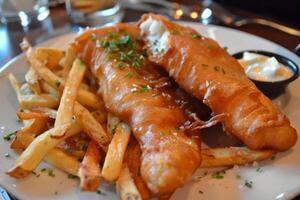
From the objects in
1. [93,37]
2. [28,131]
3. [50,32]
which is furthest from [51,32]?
[28,131]

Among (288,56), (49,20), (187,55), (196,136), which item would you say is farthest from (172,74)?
(49,20)

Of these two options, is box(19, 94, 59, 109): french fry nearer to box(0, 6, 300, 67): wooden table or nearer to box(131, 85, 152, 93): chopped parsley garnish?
box(131, 85, 152, 93): chopped parsley garnish

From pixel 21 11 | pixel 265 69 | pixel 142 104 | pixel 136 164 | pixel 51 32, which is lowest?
pixel 51 32

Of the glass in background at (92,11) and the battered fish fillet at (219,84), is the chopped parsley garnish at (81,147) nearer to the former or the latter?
the battered fish fillet at (219,84)

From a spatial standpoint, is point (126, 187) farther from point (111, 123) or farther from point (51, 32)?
point (51, 32)

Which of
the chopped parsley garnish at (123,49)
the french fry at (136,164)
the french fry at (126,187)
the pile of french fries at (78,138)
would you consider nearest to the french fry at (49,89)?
the pile of french fries at (78,138)

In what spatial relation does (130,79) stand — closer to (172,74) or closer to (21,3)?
(172,74)

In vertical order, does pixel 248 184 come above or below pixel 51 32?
above
